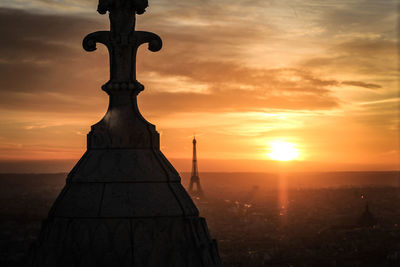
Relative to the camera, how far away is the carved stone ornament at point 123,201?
16.9 feet

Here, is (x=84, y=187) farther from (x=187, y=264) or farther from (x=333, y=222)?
(x=333, y=222)

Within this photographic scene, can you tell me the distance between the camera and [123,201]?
17.2ft

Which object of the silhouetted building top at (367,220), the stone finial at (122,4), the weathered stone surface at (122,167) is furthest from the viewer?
the silhouetted building top at (367,220)

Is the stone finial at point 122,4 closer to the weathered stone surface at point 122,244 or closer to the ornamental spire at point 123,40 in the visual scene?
the ornamental spire at point 123,40

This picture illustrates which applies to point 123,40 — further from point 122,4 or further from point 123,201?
point 123,201

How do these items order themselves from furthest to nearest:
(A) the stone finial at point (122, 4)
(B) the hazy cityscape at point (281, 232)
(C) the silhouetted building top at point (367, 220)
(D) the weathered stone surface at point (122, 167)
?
(C) the silhouetted building top at point (367, 220) < (B) the hazy cityscape at point (281, 232) < (A) the stone finial at point (122, 4) < (D) the weathered stone surface at point (122, 167)

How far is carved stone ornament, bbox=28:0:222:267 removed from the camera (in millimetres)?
5160

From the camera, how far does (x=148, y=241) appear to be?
5164 millimetres

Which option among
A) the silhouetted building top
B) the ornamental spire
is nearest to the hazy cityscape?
the silhouetted building top

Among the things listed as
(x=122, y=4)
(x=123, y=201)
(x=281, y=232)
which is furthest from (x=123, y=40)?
(x=281, y=232)

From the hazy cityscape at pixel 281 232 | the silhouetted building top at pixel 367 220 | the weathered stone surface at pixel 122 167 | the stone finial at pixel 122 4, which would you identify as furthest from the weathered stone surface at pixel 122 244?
the silhouetted building top at pixel 367 220

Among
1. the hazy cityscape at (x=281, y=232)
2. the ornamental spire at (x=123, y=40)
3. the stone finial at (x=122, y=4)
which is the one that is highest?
the stone finial at (x=122, y=4)

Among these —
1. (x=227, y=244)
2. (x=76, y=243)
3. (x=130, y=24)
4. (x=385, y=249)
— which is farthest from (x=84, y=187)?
(x=385, y=249)

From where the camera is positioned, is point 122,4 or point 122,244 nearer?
point 122,244
